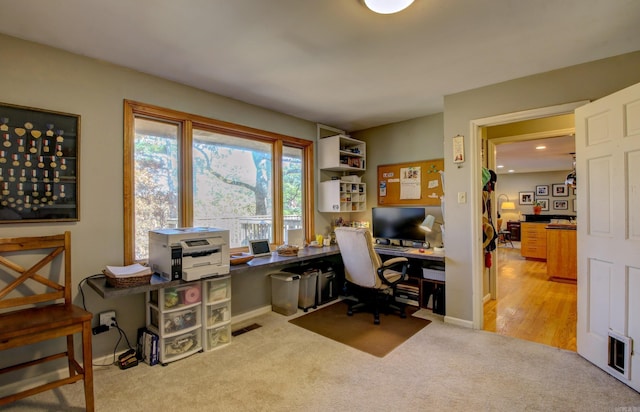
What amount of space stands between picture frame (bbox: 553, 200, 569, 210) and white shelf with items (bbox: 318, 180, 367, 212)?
315 inches

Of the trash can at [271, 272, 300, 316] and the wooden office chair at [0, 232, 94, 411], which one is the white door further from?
the wooden office chair at [0, 232, 94, 411]

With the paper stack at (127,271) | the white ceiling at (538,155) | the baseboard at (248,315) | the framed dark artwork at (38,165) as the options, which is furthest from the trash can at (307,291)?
the white ceiling at (538,155)

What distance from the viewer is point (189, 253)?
245 cm

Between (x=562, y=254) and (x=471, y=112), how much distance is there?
3.55m

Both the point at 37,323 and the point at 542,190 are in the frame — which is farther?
the point at 542,190

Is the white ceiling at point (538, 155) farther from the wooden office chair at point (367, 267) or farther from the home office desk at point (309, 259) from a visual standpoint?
the wooden office chair at point (367, 267)

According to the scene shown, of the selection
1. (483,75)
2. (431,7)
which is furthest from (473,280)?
(431,7)

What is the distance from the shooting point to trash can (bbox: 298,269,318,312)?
12.0ft

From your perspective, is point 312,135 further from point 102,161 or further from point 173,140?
point 102,161

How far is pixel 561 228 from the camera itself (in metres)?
5.21

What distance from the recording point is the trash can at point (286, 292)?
3.50 meters

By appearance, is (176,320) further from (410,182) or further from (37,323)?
(410,182)

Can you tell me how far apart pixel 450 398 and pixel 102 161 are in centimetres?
304

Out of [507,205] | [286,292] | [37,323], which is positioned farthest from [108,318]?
[507,205]
